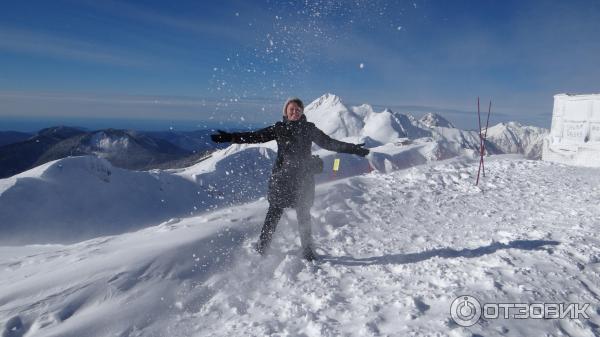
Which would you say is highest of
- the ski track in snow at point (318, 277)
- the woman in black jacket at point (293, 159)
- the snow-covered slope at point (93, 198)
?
the woman in black jacket at point (293, 159)

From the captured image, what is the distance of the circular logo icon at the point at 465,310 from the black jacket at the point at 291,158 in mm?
2140

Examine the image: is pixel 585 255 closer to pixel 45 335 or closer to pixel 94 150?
pixel 45 335

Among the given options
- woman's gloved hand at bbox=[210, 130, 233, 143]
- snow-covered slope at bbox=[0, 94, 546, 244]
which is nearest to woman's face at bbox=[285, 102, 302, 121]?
woman's gloved hand at bbox=[210, 130, 233, 143]

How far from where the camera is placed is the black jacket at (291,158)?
4.52 metres

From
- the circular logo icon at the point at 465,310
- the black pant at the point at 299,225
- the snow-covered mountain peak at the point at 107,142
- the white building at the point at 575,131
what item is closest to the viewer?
the circular logo icon at the point at 465,310

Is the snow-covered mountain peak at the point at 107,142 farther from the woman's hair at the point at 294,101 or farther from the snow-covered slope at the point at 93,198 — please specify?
the woman's hair at the point at 294,101

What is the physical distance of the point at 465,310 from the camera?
315 cm

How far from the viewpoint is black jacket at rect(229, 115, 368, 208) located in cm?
452

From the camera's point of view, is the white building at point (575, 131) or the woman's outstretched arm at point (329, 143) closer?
the woman's outstretched arm at point (329, 143)

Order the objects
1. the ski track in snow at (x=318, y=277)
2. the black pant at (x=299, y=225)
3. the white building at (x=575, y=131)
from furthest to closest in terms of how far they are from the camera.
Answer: the white building at (x=575, y=131) → the black pant at (x=299, y=225) → the ski track in snow at (x=318, y=277)

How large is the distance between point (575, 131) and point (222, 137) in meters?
15.1

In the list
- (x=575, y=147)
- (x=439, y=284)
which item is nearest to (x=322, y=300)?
(x=439, y=284)

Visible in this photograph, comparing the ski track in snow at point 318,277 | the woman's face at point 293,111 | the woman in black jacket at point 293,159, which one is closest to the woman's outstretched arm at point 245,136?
the woman in black jacket at point 293,159

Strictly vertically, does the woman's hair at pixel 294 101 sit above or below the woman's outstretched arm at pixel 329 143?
above
